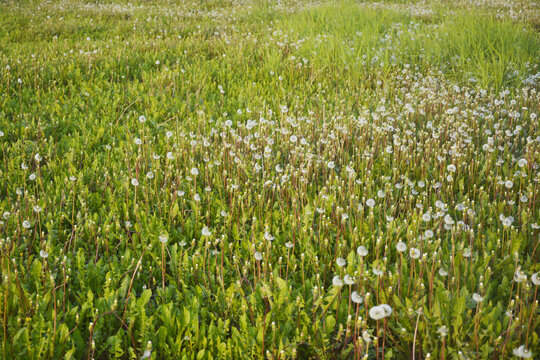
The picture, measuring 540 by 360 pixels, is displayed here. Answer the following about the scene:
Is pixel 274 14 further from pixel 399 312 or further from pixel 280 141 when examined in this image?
pixel 399 312

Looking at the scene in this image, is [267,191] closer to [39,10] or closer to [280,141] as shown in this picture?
[280,141]

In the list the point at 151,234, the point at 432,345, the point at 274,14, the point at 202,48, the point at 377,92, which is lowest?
the point at 432,345

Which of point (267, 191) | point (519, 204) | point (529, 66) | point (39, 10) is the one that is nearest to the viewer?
point (519, 204)

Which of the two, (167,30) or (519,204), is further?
(167,30)

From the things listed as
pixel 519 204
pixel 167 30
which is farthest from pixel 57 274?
pixel 167 30

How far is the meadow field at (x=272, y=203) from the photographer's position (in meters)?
2.21

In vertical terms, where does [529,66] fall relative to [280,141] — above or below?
above

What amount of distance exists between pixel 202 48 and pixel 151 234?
20.3ft

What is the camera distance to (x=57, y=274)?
8.79ft

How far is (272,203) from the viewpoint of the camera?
11.7 feet

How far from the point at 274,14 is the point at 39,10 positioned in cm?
674

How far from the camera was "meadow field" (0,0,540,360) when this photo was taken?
2.21 metres

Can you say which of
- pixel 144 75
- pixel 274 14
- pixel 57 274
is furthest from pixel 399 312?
pixel 274 14

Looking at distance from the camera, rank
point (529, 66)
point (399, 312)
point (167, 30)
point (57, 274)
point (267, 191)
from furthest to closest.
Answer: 1. point (167, 30)
2. point (529, 66)
3. point (267, 191)
4. point (57, 274)
5. point (399, 312)
